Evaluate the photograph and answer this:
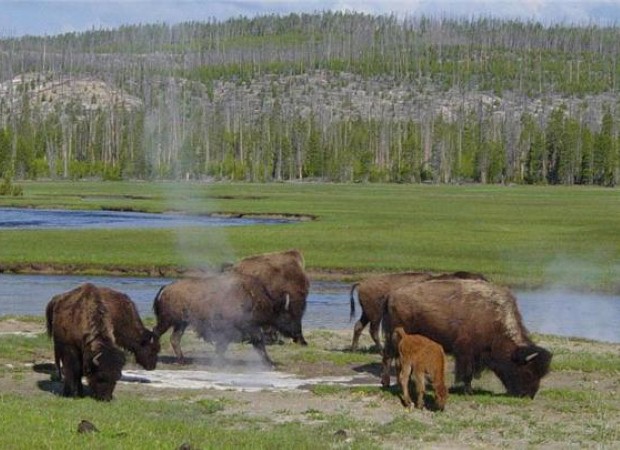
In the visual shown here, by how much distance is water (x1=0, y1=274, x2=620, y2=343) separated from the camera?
30.0 meters

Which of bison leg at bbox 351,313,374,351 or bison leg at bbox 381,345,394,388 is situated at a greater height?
bison leg at bbox 381,345,394,388

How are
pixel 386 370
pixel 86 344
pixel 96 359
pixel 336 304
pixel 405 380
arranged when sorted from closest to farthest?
1. pixel 96 359
2. pixel 86 344
3. pixel 405 380
4. pixel 386 370
5. pixel 336 304

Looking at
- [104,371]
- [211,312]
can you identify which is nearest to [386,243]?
[211,312]

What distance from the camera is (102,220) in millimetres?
69125

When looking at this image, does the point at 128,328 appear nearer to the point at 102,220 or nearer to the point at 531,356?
the point at 531,356

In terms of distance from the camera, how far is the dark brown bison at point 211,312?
2084 centimetres

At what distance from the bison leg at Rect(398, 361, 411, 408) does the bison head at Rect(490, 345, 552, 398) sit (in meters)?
2.00

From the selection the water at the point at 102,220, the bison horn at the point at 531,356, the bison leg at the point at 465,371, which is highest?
the bison horn at the point at 531,356

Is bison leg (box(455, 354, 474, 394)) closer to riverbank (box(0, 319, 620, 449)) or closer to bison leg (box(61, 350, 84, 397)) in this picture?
riverbank (box(0, 319, 620, 449))

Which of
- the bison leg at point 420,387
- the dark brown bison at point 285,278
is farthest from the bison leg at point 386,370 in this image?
the dark brown bison at point 285,278

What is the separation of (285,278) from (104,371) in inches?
340

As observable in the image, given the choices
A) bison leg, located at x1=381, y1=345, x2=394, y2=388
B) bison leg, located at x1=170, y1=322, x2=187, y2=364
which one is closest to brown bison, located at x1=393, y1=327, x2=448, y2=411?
bison leg, located at x1=381, y1=345, x2=394, y2=388

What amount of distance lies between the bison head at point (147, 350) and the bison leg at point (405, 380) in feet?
13.8

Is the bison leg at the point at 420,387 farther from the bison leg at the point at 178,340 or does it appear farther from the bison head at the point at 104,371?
the bison leg at the point at 178,340
